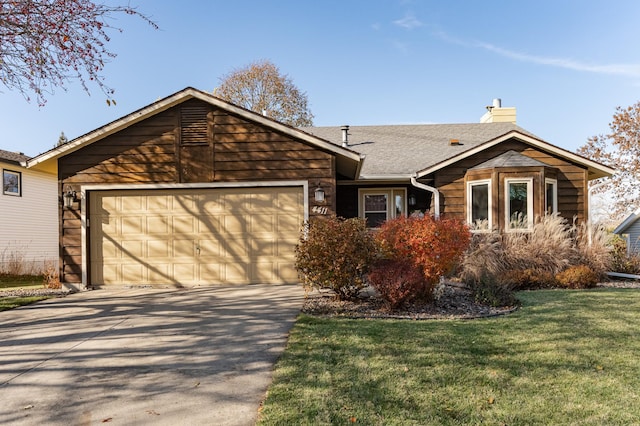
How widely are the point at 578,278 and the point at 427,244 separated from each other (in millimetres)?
4615

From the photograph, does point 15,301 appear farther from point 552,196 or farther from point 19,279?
point 552,196

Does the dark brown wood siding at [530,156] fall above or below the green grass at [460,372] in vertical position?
above

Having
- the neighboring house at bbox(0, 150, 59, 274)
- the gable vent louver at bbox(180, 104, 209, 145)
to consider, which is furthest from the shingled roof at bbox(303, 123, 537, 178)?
the neighboring house at bbox(0, 150, 59, 274)

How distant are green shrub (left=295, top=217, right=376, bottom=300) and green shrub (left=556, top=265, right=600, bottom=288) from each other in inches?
198

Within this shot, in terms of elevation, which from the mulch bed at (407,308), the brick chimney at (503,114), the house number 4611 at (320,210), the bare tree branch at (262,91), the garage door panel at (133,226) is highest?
the bare tree branch at (262,91)

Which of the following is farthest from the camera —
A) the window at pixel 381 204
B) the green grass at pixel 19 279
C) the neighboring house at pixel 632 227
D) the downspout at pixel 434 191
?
the neighboring house at pixel 632 227

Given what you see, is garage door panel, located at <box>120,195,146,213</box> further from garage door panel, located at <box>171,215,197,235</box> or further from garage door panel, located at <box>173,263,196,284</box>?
garage door panel, located at <box>173,263,196,284</box>

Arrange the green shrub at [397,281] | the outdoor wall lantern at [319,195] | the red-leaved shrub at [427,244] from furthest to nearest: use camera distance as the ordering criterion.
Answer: the outdoor wall lantern at [319,195], the red-leaved shrub at [427,244], the green shrub at [397,281]

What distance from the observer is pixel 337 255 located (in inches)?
261

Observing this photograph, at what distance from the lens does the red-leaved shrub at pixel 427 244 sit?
21.7 ft

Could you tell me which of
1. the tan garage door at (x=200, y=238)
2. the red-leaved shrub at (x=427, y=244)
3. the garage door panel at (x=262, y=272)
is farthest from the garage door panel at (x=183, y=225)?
Result: the red-leaved shrub at (x=427, y=244)

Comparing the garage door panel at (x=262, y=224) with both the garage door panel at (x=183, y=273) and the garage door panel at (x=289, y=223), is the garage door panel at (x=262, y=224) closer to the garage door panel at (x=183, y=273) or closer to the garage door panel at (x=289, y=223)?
the garage door panel at (x=289, y=223)

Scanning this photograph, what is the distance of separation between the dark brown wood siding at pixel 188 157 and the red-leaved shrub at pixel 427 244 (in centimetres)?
286

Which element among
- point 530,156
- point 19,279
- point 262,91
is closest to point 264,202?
point 530,156
